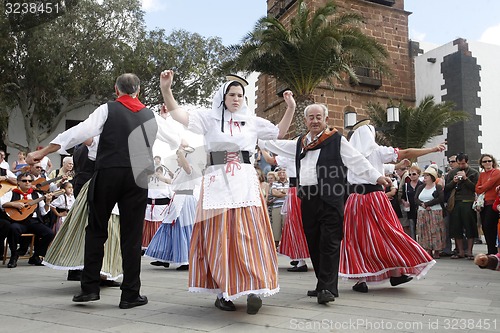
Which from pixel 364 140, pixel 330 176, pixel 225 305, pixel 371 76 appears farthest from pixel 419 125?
pixel 225 305

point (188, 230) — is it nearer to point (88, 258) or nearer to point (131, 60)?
point (88, 258)

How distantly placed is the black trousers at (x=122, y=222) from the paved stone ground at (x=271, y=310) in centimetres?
23

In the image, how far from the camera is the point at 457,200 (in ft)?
30.6

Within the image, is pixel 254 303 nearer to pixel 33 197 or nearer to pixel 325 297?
pixel 325 297

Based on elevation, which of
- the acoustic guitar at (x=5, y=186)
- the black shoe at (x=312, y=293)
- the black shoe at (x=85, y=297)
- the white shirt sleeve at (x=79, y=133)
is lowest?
the black shoe at (x=312, y=293)

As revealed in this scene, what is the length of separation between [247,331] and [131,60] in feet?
68.8

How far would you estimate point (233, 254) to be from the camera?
383cm

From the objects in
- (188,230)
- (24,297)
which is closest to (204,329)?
(24,297)

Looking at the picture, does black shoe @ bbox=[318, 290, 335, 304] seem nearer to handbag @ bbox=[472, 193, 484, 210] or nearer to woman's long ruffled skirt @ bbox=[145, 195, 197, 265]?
woman's long ruffled skirt @ bbox=[145, 195, 197, 265]

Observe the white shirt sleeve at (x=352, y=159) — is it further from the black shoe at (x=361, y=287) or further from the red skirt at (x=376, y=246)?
the black shoe at (x=361, y=287)

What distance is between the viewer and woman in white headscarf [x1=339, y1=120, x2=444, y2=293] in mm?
4969

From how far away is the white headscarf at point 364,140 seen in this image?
5.43 meters

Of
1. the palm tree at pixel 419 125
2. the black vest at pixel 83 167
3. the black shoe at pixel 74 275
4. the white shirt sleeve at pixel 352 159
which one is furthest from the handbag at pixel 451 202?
the palm tree at pixel 419 125

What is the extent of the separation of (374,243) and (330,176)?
3.27ft
